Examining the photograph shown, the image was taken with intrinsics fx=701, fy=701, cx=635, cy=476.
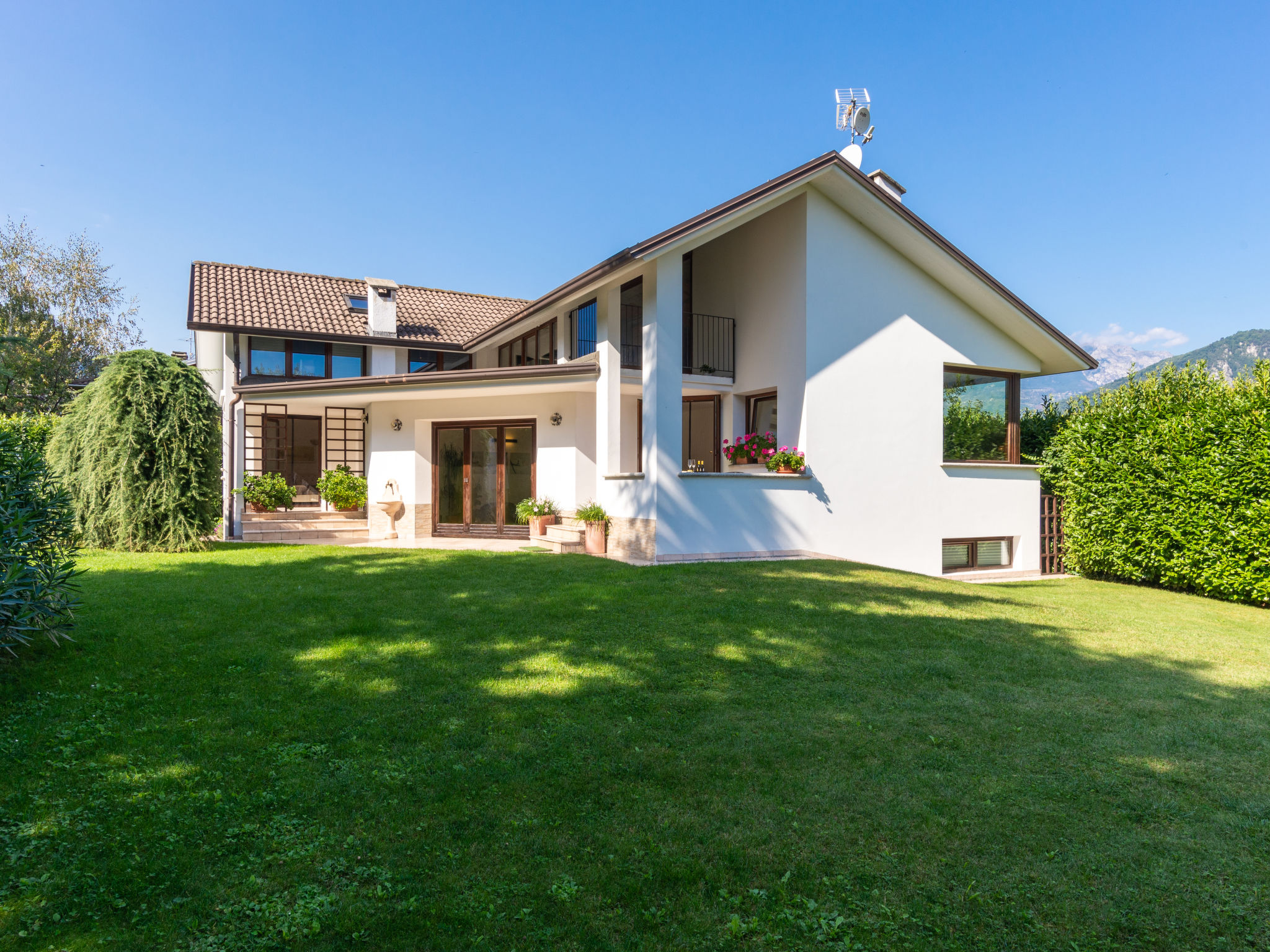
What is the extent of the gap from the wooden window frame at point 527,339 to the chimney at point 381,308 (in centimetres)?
314

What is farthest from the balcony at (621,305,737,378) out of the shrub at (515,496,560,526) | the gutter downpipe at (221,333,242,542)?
the gutter downpipe at (221,333,242,542)

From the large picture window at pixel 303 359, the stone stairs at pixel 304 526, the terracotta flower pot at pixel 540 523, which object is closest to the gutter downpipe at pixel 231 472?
the stone stairs at pixel 304 526

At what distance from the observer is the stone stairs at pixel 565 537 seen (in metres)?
12.5

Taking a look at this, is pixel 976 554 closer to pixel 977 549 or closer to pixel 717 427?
pixel 977 549

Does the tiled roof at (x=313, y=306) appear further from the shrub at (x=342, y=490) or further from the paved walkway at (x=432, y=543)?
the paved walkway at (x=432, y=543)

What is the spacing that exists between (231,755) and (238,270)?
2096cm

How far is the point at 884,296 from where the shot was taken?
1304 centimetres

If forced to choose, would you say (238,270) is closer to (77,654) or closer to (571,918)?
(77,654)

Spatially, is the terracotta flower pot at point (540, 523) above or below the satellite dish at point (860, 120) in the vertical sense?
below

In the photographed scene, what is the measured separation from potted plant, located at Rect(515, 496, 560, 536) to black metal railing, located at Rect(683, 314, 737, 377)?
156 inches

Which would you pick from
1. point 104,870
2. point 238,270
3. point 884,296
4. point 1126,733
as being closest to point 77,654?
point 104,870

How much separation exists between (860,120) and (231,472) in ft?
48.9

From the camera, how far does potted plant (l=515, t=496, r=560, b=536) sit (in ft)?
45.5

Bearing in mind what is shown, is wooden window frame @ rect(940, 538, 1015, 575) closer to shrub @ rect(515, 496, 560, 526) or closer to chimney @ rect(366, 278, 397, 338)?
shrub @ rect(515, 496, 560, 526)
